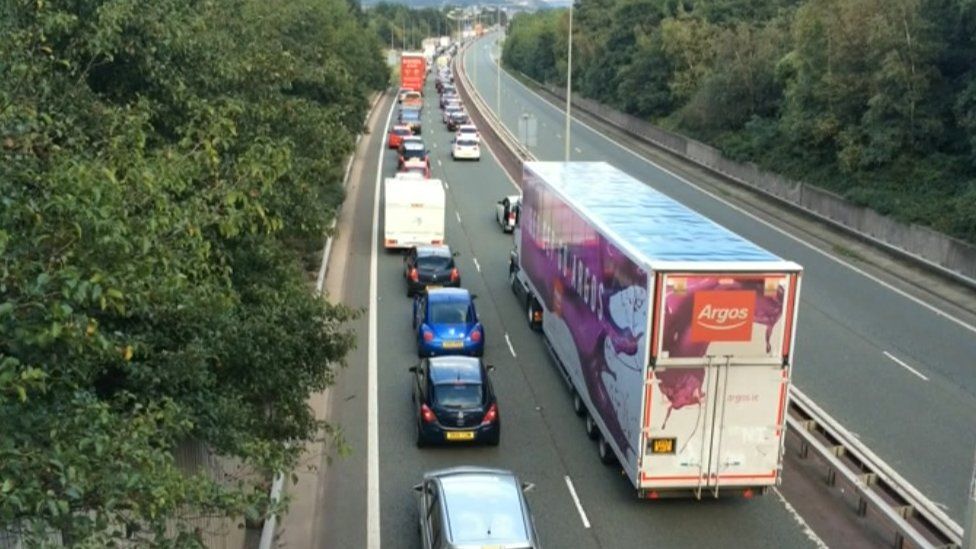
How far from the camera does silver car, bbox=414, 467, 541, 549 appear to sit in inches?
484

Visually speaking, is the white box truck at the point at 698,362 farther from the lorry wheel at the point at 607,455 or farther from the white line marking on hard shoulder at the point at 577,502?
the white line marking on hard shoulder at the point at 577,502

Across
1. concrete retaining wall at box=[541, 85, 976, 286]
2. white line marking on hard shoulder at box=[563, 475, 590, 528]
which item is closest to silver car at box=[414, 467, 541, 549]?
white line marking on hard shoulder at box=[563, 475, 590, 528]

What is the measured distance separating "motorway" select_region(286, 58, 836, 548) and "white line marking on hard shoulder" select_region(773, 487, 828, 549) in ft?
0.10

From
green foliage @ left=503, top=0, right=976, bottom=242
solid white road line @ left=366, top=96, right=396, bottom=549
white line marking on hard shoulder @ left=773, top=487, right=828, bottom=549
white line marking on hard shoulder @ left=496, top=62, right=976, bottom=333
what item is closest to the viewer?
white line marking on hard shoulder @ left=773, top=487, right=828, bottom=549

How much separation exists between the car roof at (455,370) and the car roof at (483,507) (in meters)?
4.26

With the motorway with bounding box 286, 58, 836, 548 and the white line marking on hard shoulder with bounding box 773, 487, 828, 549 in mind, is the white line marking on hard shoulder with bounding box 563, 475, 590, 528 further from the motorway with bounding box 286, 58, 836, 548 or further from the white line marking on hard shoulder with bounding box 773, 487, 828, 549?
the white line marking on hard shoulder with bounding box 773, 487, 828, 549

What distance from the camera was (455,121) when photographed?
72.9 metres

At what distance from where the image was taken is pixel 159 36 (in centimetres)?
1259

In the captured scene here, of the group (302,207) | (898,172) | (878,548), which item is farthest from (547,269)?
(898,172)

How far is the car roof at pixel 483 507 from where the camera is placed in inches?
486

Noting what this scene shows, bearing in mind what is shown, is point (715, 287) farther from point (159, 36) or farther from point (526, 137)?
point (526, 137)

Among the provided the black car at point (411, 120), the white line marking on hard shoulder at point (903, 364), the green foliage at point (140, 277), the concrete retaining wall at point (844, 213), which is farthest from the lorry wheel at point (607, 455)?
the black car at point (411, 120)

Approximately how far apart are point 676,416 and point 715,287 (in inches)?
77.4

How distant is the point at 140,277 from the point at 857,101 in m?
39.8
